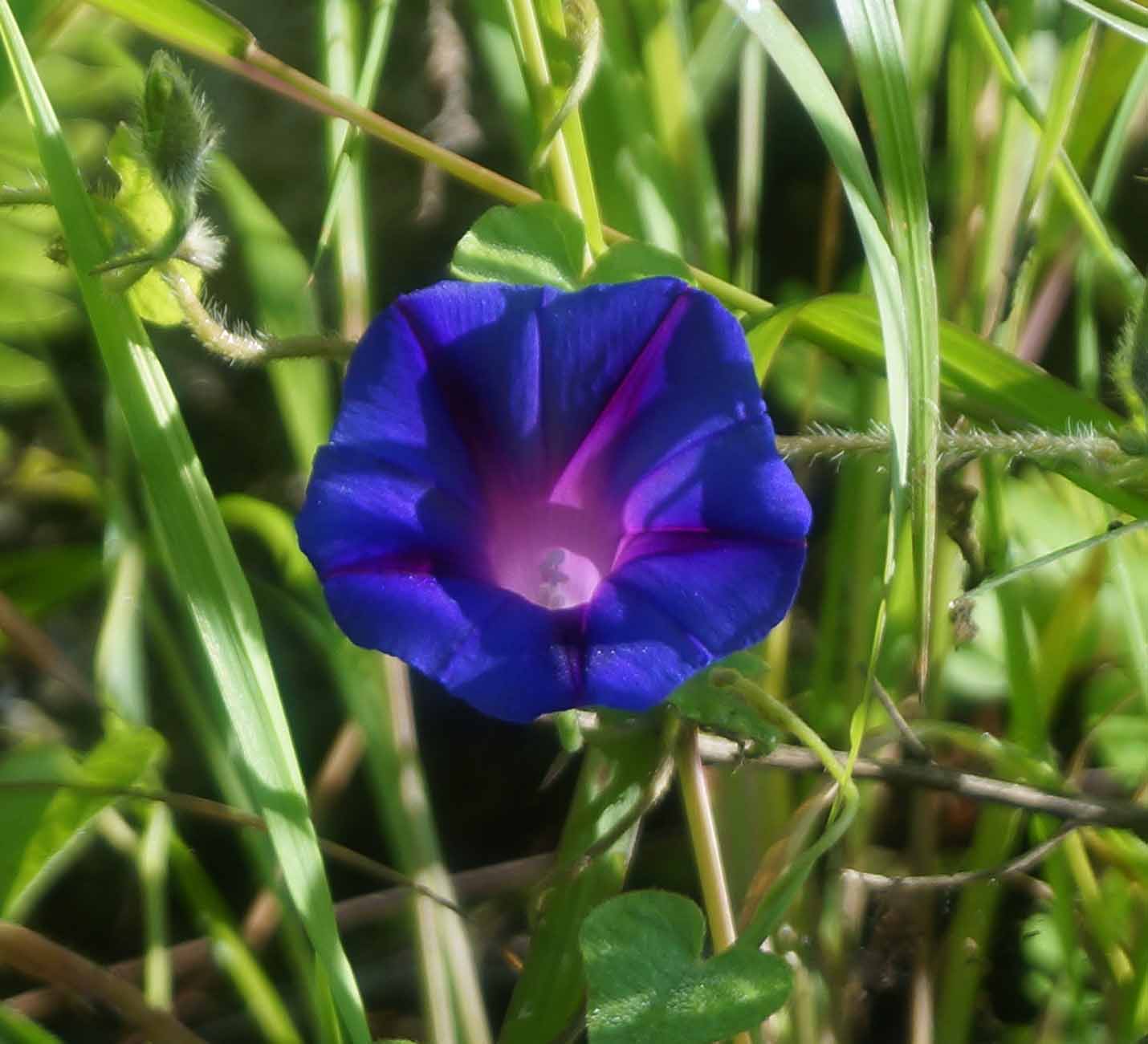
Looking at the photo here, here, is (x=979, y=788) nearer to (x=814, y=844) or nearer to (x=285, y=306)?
(x=814, y=844)

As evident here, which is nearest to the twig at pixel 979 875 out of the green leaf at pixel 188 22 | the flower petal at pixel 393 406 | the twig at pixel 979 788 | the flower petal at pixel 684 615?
the twig at pixel 979 788

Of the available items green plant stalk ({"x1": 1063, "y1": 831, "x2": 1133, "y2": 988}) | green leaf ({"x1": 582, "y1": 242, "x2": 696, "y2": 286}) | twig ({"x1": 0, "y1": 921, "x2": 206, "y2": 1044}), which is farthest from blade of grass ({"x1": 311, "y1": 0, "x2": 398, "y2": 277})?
green plant stalk ({"x1": 1063, "y1": 831, "x2": 1133, "y2": 988})

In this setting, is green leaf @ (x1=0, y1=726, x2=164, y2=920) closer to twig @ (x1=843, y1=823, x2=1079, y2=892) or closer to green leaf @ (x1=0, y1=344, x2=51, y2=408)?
green leaf @ (x1=0, y1=344, x2=51, y2=408)

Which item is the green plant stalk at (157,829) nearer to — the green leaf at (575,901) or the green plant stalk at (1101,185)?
the green leaf at (575,901)

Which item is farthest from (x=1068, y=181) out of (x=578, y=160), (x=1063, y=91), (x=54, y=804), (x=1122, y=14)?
(x=54, y=804)

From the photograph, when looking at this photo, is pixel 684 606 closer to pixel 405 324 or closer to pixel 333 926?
pixel 405 324
